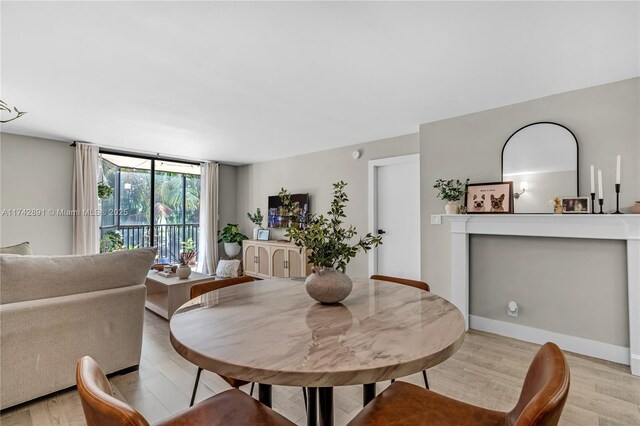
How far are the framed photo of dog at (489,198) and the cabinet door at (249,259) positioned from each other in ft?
Result: 12.8

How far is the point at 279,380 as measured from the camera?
0.75 meters

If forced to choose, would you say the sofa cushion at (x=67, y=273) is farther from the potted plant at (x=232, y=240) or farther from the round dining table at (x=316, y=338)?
the potted plant at (x=232, y=240)

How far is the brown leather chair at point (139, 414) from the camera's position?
25.1 inches

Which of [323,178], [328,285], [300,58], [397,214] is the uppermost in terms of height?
[300,58]

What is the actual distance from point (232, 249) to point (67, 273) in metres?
4.21

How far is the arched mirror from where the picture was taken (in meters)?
2.70

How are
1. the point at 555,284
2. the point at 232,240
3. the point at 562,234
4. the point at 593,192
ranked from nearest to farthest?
the point at 593,192 → the point at 562,234 → the point at 555,284 → the point at 232,240

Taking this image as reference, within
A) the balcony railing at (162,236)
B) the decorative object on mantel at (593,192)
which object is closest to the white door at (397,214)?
the decorative object on mantel at (593,192)

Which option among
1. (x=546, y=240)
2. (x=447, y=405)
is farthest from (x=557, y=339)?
(x=447, y=405)

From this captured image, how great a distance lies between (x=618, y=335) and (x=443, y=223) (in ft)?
5.51

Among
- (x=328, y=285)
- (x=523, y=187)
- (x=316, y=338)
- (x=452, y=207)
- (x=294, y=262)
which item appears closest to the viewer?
(x=316, y=338)

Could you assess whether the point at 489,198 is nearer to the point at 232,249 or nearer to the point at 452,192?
the point at 452,192

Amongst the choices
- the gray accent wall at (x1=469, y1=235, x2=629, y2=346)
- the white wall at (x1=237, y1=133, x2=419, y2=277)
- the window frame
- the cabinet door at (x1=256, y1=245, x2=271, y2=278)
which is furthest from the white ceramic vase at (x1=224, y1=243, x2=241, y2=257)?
the gray accent wall at (x1=469, y1=235, x2=629, y2=346)

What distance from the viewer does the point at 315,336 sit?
3.17 feet
